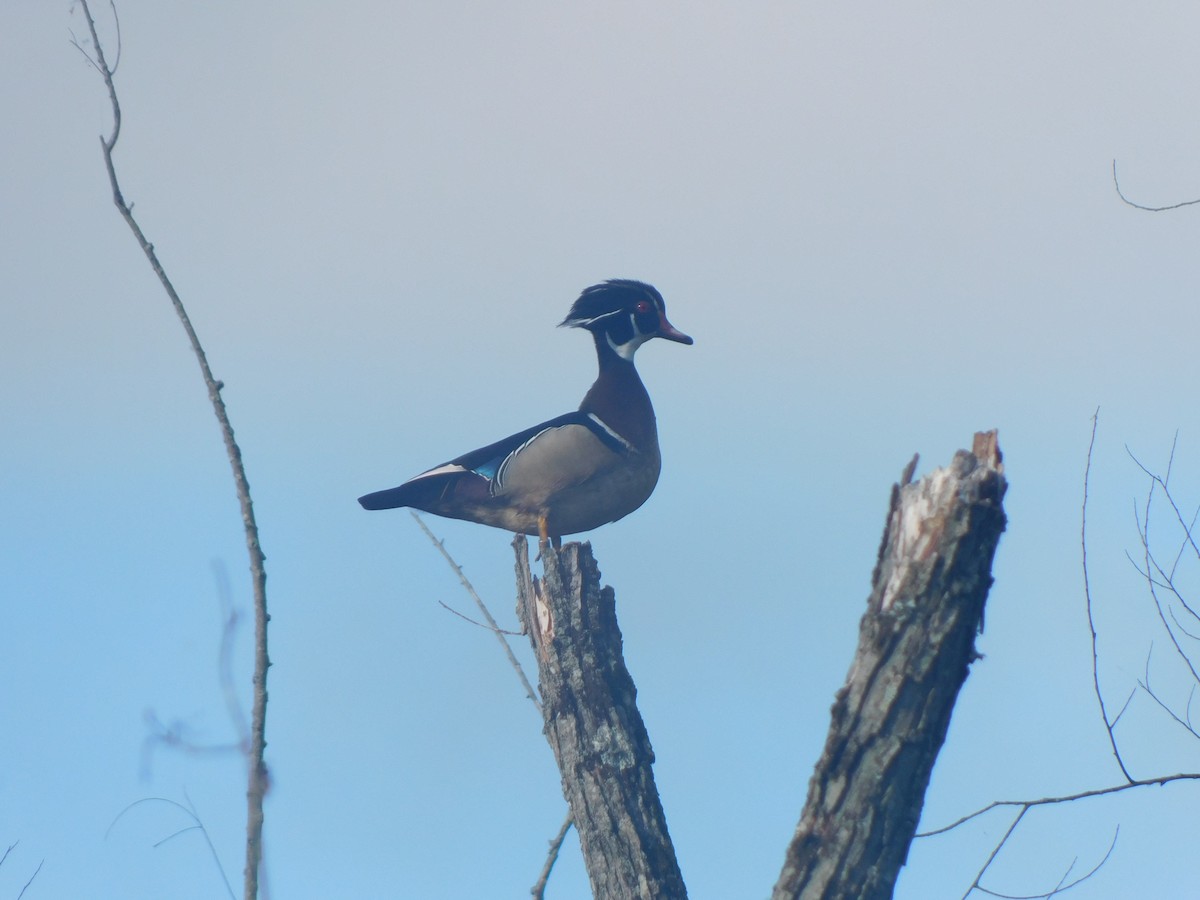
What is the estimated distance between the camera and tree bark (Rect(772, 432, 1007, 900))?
2646 millimetres

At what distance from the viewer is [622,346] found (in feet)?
21.1

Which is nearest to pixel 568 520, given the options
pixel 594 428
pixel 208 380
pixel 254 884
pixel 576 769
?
pixel 594 428

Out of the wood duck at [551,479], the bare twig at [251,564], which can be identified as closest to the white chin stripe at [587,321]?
Answer: the wood duck at [551,479]

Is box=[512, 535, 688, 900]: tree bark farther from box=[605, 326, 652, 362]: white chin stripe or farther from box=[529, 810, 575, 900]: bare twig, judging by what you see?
box=[605, 326, 652, 362]: white chin stripe

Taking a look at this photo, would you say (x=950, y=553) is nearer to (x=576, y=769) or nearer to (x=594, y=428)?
(x=576, y=769)

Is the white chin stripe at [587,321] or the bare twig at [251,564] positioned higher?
the white chin stripe at [587,321]

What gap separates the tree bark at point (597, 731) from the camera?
3742 mm

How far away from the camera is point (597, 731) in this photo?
3963 millimetres

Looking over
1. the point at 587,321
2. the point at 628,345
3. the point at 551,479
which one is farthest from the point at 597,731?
the point at 587,321

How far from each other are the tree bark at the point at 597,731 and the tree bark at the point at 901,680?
39.7 inches

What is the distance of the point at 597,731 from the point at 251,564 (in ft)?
5.24

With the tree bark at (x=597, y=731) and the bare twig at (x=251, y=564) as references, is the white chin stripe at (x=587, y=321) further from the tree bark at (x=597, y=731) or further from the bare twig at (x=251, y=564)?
the bare twig at (x=251, y=564)

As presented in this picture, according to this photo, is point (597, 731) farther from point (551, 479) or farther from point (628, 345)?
point (628, 345)

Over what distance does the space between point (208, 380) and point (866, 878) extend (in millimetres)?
1962
